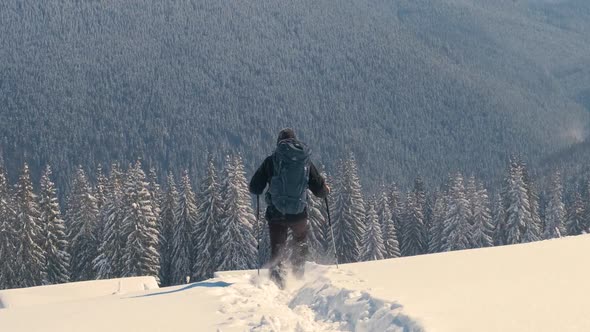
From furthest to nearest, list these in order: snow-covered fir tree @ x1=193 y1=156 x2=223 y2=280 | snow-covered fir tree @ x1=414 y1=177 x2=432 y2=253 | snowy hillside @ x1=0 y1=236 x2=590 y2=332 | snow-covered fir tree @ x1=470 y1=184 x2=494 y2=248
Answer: snow-covered fir tree @ x1=414 y1=177 x2=432 y2=253 → snow-covered fir tree @ x1=470 y1=184 x2=494 y2=248 → snow-covered fir tree @ x1=193 y1=156 x2=223 y2=280 → snowy hillside @ x1=0 y1=236 x2=590 y2=332

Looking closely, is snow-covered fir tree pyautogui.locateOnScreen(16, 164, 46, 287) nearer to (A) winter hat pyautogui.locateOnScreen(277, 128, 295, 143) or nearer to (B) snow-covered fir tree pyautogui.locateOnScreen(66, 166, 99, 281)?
(B) snow-covered fir tree pyautogui.locateOnScreen(66, 166, 99, 281)

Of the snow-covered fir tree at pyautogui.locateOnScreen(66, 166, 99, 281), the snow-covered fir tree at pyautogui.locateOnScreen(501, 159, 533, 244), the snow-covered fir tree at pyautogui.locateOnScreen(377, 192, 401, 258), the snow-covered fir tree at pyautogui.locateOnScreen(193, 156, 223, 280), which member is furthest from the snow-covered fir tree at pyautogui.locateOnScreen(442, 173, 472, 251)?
the snow-covered fir tree at pyautogui.locateOnScreen(66, 166, 99, 281)

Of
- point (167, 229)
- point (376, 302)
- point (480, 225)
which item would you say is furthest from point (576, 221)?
point (376, 302)

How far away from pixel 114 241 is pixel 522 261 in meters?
33.8

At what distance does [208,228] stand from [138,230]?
5538mm

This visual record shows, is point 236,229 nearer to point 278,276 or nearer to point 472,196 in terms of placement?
point 472,196

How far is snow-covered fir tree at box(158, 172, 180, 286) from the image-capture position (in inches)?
1913

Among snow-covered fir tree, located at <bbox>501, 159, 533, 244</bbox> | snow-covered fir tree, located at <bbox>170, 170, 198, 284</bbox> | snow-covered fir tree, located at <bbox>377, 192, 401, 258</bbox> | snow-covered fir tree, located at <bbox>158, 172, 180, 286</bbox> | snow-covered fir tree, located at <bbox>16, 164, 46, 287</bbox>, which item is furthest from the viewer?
snow-covered fir tree, located at <bbox>158, 172, 180, 286</bbox>

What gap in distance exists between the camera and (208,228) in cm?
4253

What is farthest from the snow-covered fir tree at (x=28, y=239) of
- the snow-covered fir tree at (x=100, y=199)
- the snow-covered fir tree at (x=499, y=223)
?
the snow-covered fir tree at (x=499, y=223)

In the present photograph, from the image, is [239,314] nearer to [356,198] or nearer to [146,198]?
[146,198]

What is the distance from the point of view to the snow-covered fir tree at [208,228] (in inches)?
1670

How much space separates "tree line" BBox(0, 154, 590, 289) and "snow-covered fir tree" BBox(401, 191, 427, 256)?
9 centimetres

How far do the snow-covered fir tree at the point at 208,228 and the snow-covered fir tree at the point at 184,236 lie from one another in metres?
2.55
